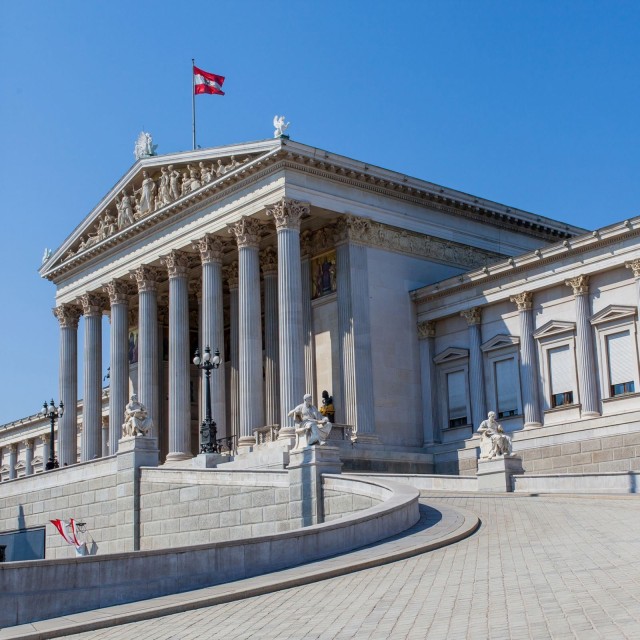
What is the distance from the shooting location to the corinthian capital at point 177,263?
5544 centimetres

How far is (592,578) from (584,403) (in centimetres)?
3074

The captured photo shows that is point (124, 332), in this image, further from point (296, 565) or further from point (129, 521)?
point (296, 565)

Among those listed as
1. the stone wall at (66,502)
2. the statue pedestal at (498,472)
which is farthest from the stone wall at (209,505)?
the statue pedestal at (498,472)

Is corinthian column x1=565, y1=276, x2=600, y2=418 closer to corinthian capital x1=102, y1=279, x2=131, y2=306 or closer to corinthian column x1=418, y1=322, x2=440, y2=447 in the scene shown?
corinthian column x1=418, y1=322, x2=440, y2=447

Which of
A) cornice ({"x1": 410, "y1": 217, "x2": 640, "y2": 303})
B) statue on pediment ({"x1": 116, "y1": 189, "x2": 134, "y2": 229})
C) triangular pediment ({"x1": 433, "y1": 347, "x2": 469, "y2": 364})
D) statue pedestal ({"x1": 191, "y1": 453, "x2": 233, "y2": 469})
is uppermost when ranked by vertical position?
statue on pediment ({"x1": 116, "y1": 189, "x2": 134, "y2": 229})

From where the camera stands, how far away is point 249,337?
49.2m

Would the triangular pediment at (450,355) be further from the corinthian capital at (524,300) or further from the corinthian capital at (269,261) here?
the corinthian capital at (269,261)

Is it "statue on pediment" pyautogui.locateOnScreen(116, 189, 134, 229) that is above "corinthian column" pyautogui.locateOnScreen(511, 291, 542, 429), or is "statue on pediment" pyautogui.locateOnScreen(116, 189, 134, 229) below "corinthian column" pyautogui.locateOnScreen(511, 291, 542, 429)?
above

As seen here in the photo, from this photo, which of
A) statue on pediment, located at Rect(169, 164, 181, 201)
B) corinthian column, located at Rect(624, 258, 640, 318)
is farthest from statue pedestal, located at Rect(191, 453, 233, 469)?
statue on pediment, located at Rect(169, 164, 181, 201)

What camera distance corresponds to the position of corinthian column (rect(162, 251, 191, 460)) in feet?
174

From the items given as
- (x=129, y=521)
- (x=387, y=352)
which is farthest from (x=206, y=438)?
(x=387, y=352)

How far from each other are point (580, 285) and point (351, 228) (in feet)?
34.9

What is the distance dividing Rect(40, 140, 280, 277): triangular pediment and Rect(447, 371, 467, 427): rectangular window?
13.1m

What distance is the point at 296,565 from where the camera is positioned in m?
20.5
